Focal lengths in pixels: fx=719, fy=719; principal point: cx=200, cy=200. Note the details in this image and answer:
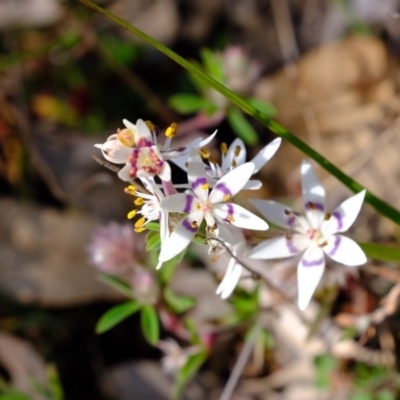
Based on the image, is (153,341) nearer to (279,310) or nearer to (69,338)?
(279,310)

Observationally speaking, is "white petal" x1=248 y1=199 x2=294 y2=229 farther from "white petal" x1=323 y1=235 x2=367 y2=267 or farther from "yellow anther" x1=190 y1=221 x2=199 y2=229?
"yellow anther" x1=190 y1=221 x2=199 y2=229

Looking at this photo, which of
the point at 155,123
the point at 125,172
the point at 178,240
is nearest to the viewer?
the point at 125,172

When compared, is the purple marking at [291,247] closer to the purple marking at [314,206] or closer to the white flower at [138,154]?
the purple marking at [314,206]

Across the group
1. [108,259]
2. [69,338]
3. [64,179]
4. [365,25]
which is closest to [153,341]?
[108,259]

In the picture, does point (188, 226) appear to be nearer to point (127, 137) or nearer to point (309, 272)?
point (127, 137)

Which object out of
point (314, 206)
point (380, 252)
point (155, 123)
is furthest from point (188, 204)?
point (155, 123)

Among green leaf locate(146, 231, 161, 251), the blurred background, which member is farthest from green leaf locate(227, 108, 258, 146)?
green leaf locate(146, 231, 161, 251)
